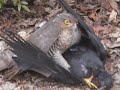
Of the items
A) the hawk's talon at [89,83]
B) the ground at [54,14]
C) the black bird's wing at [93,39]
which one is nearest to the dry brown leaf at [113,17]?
the ground at [54,14]

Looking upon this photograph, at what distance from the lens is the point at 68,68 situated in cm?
369

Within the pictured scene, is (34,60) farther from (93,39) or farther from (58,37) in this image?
(93,39)

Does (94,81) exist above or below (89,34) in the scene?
below

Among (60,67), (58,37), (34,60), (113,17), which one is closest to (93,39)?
(58,37)

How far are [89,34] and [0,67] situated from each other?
803mm

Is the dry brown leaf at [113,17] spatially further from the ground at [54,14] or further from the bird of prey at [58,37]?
the bird of prey at [58,37]

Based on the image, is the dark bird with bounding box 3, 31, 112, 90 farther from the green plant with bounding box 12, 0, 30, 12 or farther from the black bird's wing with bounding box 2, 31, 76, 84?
the green plant with bounding box 12, 0, 30, 12

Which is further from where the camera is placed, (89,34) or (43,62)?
(89,34)

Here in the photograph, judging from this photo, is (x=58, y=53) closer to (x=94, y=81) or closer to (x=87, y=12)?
(x=94, y=81)

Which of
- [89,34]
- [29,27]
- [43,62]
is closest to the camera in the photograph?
[43,62]

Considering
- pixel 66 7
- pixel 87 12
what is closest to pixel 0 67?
pixel 66 7

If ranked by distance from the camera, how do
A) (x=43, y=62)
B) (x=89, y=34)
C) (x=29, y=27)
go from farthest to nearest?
(x=29, y=27) < (x=89, y=34) < (x=43, y=62)

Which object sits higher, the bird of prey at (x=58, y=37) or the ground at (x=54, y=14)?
the bird of prey at (x=58, y=37)

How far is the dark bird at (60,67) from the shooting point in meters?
3.56
